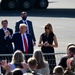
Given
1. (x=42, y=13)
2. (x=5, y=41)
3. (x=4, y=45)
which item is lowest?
(x=42, y=13)

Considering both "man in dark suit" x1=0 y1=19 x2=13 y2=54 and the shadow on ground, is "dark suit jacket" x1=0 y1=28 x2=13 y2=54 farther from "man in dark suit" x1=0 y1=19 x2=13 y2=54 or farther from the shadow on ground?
the shadow on ground

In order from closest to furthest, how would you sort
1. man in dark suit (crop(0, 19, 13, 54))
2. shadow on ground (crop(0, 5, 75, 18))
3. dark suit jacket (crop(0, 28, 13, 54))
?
man in dark suit (crop(0, 19, 13, 54)) < dark suit jacket (crop(0, 28, 13, 54)) < shadow on ground (crop(0, 5, 75, 18))

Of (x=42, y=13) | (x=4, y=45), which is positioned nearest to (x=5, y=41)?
(x=4, y=45)

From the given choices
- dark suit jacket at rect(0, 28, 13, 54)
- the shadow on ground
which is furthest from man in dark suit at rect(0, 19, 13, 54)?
the shadow on ground

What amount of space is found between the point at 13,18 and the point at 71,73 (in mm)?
22985

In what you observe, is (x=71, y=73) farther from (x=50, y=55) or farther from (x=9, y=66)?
(x=50, y=55)

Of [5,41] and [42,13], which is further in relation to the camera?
[42,13]

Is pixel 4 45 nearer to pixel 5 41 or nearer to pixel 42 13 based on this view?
pixel 5 41

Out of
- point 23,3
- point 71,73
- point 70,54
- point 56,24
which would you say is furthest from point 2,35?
point 23,3

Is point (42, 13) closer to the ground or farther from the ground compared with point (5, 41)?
closer to the ground

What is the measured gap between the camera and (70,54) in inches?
504

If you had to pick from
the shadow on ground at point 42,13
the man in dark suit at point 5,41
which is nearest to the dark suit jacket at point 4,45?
the man in dark suit at point 5,41

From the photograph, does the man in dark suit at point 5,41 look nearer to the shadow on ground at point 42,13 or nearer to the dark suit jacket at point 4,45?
the dark suit jacket at point 4,45

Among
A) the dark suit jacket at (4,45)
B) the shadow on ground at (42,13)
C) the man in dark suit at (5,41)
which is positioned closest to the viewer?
the man in dark suit at (5,41)
